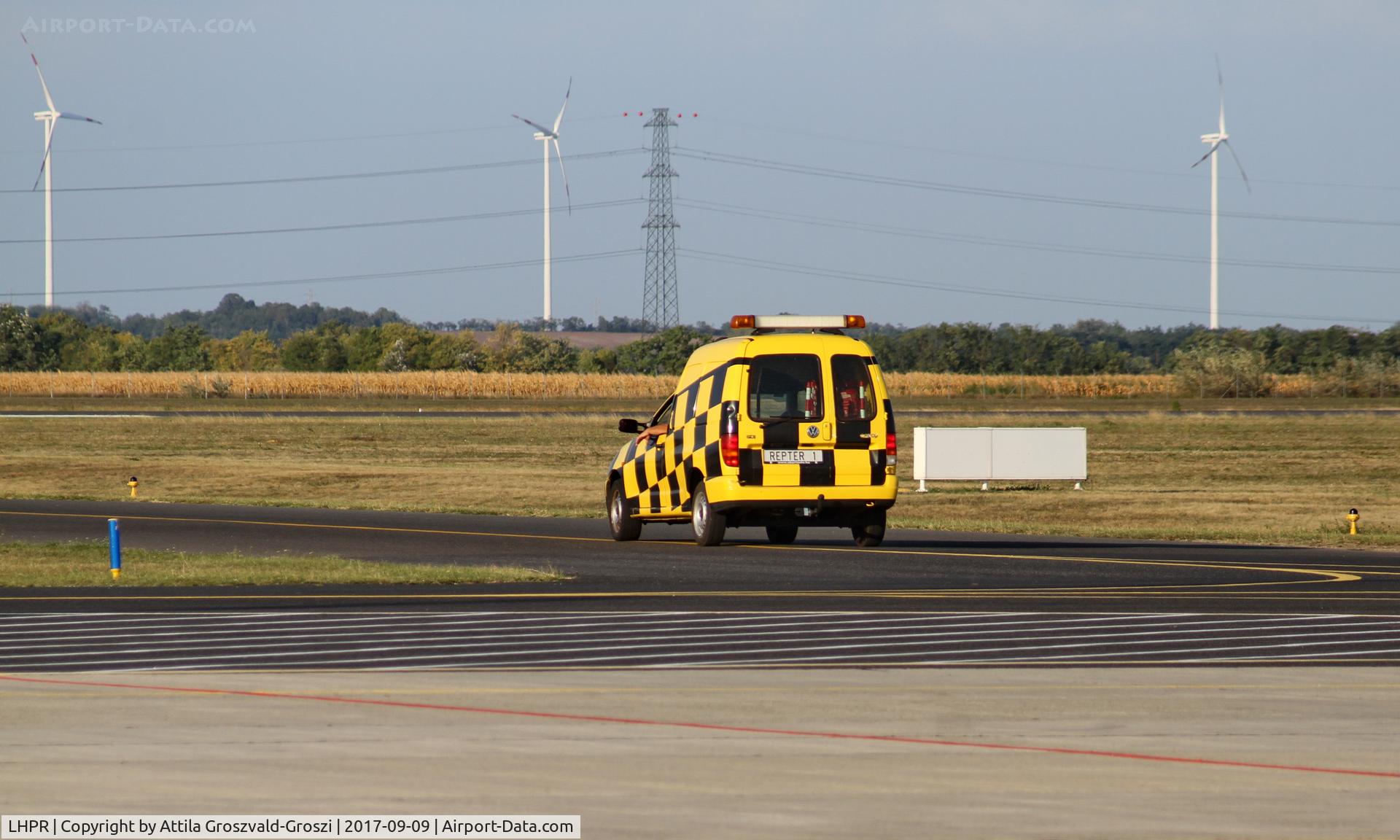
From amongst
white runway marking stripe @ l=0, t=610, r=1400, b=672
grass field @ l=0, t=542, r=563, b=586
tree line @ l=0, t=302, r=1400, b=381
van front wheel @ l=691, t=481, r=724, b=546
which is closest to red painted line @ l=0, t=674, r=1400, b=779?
white runway marking stripe @ l=0, t=610, r=1400, b=672

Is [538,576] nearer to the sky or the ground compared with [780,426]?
nearer to the ground

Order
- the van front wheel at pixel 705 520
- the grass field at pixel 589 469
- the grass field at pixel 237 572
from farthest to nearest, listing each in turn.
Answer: the grass field at pixel 589 469 < the van front wheel at pixel 705 520 < the grass field at pixel 237 572

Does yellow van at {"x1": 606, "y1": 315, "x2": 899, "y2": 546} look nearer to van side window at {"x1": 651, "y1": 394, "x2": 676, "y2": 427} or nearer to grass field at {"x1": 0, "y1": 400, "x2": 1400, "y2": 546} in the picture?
van side window at {"x1": 651, "y1": 394, "x2": 676, "y2": 427}

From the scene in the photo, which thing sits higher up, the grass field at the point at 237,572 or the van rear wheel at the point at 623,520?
the van rear wheel at the point at 623,520

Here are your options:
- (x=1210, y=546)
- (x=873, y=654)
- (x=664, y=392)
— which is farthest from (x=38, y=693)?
(x=664, y=392)

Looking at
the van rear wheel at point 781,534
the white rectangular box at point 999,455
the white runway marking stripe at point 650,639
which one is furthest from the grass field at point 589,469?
the white runway marking stripe at point 650,639

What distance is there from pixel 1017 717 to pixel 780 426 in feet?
38.2

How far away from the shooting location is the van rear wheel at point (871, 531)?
71.7 ft

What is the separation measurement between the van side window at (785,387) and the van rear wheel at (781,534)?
3.06 metres

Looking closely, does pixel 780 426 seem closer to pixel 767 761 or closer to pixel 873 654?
pixel 873 654

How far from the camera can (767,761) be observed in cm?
809

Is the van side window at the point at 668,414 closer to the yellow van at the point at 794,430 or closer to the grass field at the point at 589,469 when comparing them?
the yellow van at the point at 794,430

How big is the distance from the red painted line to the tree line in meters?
91.9

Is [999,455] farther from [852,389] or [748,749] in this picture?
[748,749]
